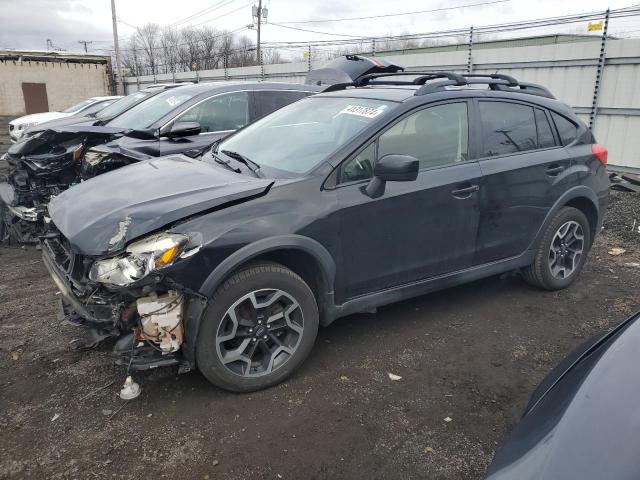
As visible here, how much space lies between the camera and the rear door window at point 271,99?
6.73 m

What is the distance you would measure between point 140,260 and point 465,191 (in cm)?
234

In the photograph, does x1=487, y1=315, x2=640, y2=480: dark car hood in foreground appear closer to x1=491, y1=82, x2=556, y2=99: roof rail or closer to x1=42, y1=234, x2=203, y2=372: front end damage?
x1=42, y1=234, x2=203, y2=372: front end damage

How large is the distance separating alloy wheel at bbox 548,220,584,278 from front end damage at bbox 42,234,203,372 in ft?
10.9

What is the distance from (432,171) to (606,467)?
2502mm

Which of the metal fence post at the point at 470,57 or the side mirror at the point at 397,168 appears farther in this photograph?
the metal fence post at the point at 470,57

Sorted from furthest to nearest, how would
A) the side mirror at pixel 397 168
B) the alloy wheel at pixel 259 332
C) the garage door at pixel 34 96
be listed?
1. the garage door at pixel 34 96
2. the side mirror at pixel 397 168
3. the alloy wheel at pixel 259 332

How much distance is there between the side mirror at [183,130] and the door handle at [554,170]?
3797mm

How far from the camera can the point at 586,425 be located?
1.58 meters

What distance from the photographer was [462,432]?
278 cm

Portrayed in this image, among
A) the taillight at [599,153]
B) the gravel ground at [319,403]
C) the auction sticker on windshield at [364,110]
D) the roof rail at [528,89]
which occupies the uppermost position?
the roof rail at [528,89]

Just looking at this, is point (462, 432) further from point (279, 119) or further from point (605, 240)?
point (605, 240)

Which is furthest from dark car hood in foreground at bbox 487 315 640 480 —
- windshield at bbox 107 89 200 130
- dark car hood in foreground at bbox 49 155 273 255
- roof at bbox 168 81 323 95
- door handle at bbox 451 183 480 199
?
windshield at bbox 107 89 200 130

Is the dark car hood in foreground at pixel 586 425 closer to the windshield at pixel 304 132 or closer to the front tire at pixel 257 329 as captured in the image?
the front tire at pixel 257 329

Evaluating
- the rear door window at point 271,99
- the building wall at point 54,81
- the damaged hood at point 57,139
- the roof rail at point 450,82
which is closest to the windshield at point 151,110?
A: the damaged hood at point 57,139
